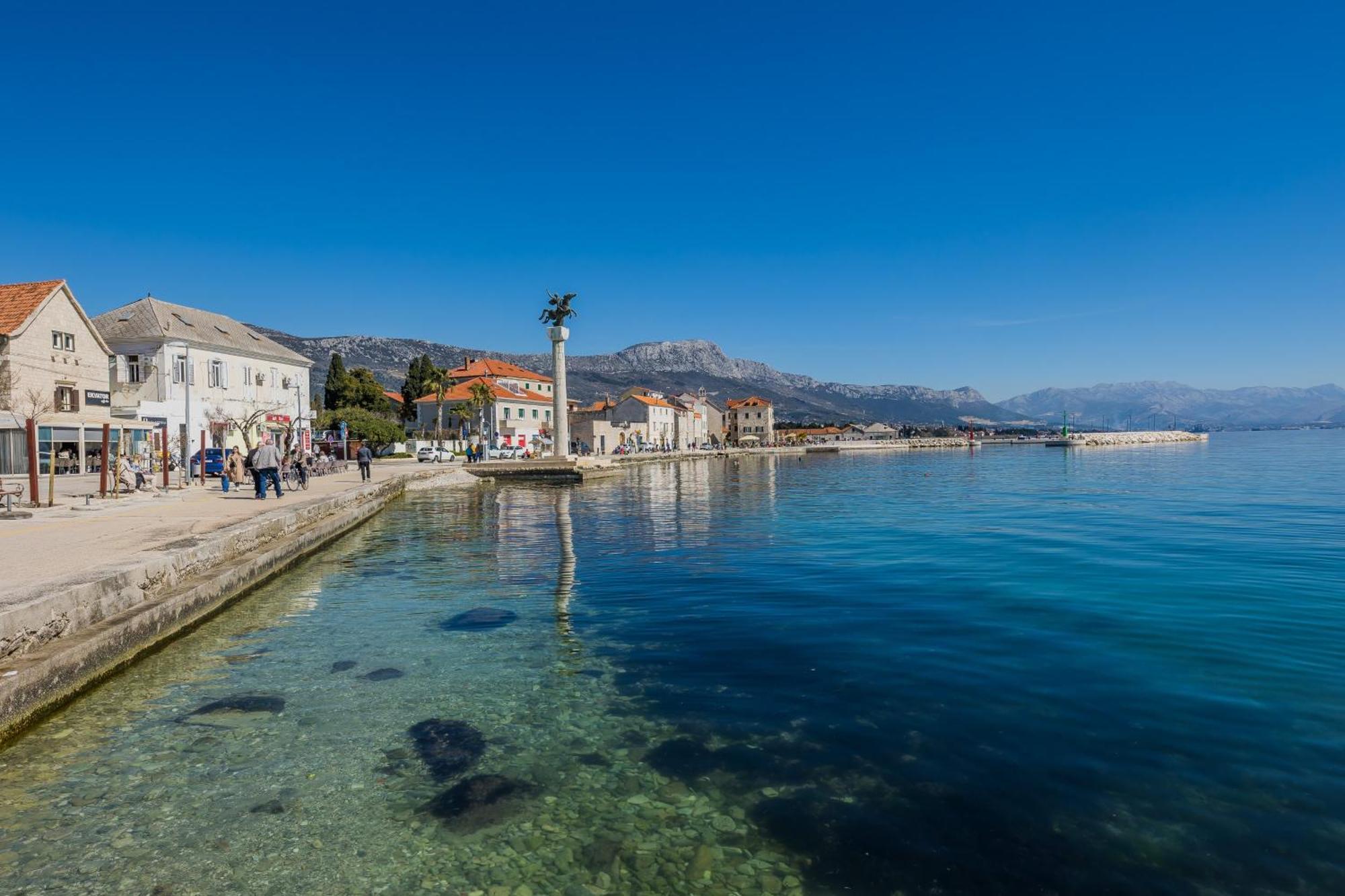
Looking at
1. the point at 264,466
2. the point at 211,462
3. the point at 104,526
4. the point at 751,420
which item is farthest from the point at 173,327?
the point at 751,420

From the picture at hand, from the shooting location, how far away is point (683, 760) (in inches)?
273

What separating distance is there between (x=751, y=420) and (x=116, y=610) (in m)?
166

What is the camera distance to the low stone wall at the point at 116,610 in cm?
761

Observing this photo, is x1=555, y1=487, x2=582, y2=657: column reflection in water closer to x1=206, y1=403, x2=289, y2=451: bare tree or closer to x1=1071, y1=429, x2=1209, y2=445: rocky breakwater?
x1=206, y1=403, x2=289, y2=451: bare tree

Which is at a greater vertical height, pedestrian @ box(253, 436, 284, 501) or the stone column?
the stone column

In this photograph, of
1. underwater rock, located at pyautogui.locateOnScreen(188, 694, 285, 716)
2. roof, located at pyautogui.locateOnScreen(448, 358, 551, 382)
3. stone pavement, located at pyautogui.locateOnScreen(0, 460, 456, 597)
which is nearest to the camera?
underwater rock, located at pyautogui.locateOnScreen(188, 694, 285, 716)

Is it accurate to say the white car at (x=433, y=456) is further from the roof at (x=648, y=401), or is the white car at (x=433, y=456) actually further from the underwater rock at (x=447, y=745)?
the underwater rock at (x=447, y=745)

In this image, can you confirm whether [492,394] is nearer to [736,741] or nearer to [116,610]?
[116,610]

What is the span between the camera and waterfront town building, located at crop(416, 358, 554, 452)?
8731 centimetres

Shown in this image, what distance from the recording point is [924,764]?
668 centimetres

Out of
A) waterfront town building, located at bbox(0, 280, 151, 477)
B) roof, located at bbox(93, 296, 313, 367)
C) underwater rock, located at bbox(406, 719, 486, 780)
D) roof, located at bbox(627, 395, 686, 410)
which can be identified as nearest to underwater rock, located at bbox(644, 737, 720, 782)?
underwater rock, located at bbox(406, 719, 486, 780)

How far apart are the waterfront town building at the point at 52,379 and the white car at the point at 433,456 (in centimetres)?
2620

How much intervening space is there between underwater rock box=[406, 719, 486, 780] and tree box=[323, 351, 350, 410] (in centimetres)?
9488

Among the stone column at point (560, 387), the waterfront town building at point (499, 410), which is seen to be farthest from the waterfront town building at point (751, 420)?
the stone column at point (560, 387)
